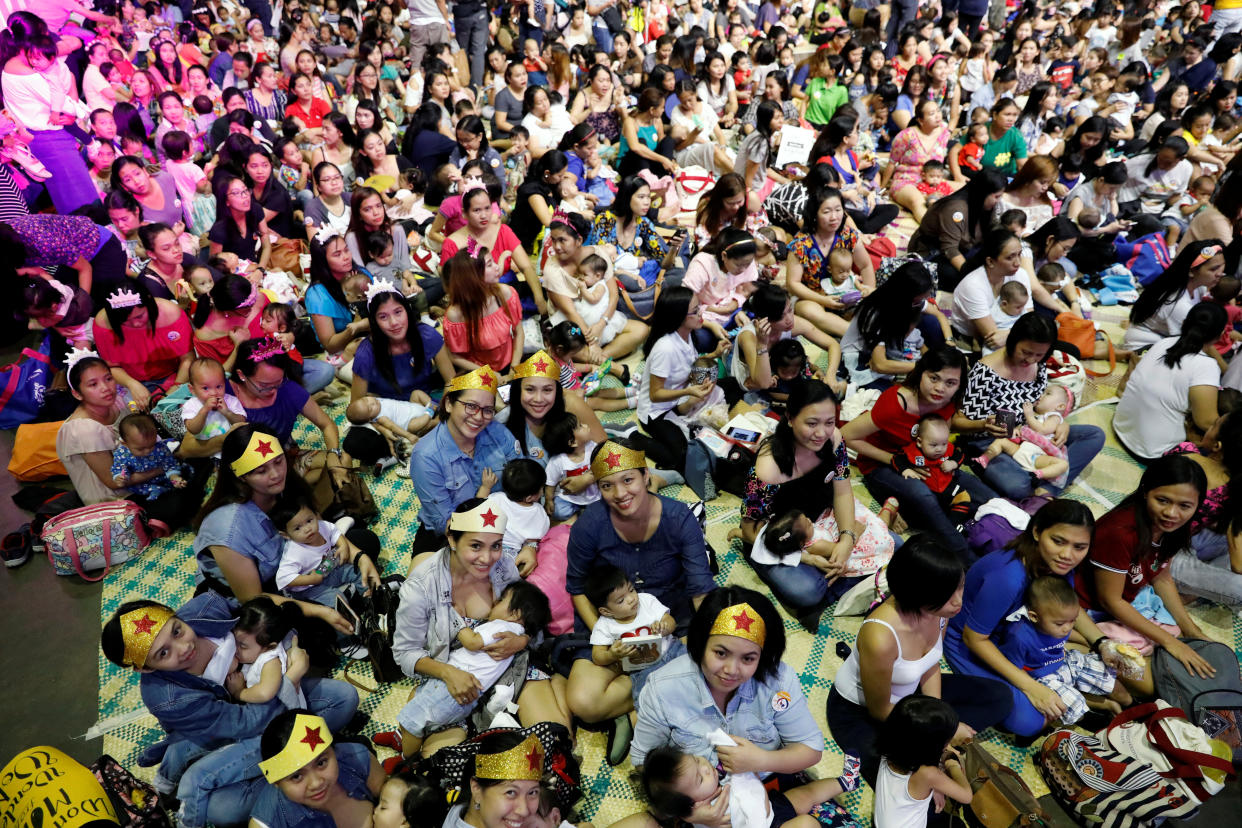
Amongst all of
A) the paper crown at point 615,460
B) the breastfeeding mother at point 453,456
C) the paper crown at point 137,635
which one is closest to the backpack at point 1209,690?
the paper crown at point 615,460

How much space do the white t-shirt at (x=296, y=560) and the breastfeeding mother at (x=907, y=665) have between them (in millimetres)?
2558

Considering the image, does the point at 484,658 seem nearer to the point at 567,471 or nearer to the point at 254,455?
the point at 567,471

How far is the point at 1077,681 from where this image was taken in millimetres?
3287

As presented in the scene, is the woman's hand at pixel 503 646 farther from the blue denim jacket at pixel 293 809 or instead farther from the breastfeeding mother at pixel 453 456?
the breastfeeding mother at pixel 453 456

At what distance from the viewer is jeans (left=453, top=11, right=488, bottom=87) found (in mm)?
10477

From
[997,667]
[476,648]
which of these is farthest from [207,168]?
[997,667]

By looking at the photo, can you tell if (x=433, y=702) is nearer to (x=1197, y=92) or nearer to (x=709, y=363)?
(x=709, y=363)

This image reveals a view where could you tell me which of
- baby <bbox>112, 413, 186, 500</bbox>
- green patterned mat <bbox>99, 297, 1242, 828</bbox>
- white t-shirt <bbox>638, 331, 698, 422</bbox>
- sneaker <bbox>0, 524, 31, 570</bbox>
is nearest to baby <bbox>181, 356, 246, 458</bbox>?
baby <bbox>112, 413, 186, 500</bbox>

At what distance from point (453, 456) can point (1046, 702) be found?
3.03m

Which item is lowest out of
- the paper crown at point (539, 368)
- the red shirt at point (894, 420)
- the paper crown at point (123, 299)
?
the red shirt at point (894, 420)

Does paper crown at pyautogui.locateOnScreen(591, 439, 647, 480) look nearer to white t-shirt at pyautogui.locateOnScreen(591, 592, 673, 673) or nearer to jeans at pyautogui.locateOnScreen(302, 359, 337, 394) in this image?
white t-shirt at pyautogui.locateOnScreen(591, 592, 673, 673)

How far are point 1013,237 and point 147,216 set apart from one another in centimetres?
732

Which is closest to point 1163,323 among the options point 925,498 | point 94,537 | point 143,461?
point 925,498

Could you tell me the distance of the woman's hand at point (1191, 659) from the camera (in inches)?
127
